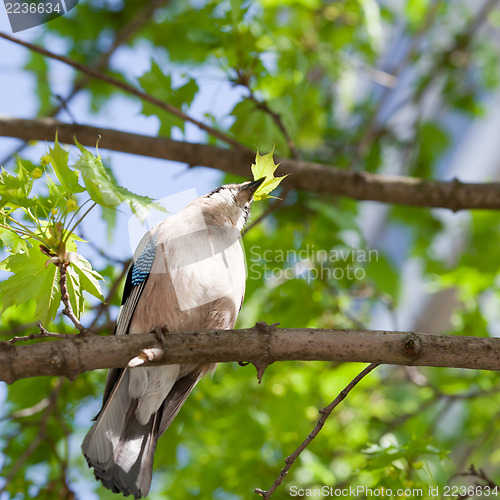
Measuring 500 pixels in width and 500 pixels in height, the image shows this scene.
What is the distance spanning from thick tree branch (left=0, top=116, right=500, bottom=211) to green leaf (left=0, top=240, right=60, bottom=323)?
1.17 m

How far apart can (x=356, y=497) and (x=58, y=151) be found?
6.41 feet

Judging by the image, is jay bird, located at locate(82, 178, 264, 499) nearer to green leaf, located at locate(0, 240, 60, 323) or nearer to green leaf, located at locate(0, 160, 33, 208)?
green leaf, located at locate(0, 240, 60, 323)

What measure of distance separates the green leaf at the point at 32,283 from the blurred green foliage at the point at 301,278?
76 centimetres

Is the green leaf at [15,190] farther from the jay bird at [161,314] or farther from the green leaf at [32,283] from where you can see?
the jay bird at [161,314]

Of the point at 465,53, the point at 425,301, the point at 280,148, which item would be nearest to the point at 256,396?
the point at 280,148

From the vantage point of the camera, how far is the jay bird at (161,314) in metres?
2.27

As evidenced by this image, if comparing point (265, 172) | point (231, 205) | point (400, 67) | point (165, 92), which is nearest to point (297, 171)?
point (231, 205)

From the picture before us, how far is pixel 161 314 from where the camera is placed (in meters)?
2.33

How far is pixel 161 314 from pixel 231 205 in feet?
1.91

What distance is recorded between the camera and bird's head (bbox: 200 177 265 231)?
2.57m

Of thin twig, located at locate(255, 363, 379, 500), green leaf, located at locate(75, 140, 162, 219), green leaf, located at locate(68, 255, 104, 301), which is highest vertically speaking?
green leaf, located at locate(75, 140, 162, 219)

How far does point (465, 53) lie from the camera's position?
454cm

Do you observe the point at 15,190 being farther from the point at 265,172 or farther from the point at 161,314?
the point at 161,314

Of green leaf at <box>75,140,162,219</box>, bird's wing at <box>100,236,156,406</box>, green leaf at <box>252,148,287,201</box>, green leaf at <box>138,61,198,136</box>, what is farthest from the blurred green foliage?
green leaf at <box>75,140,162,219</box>
